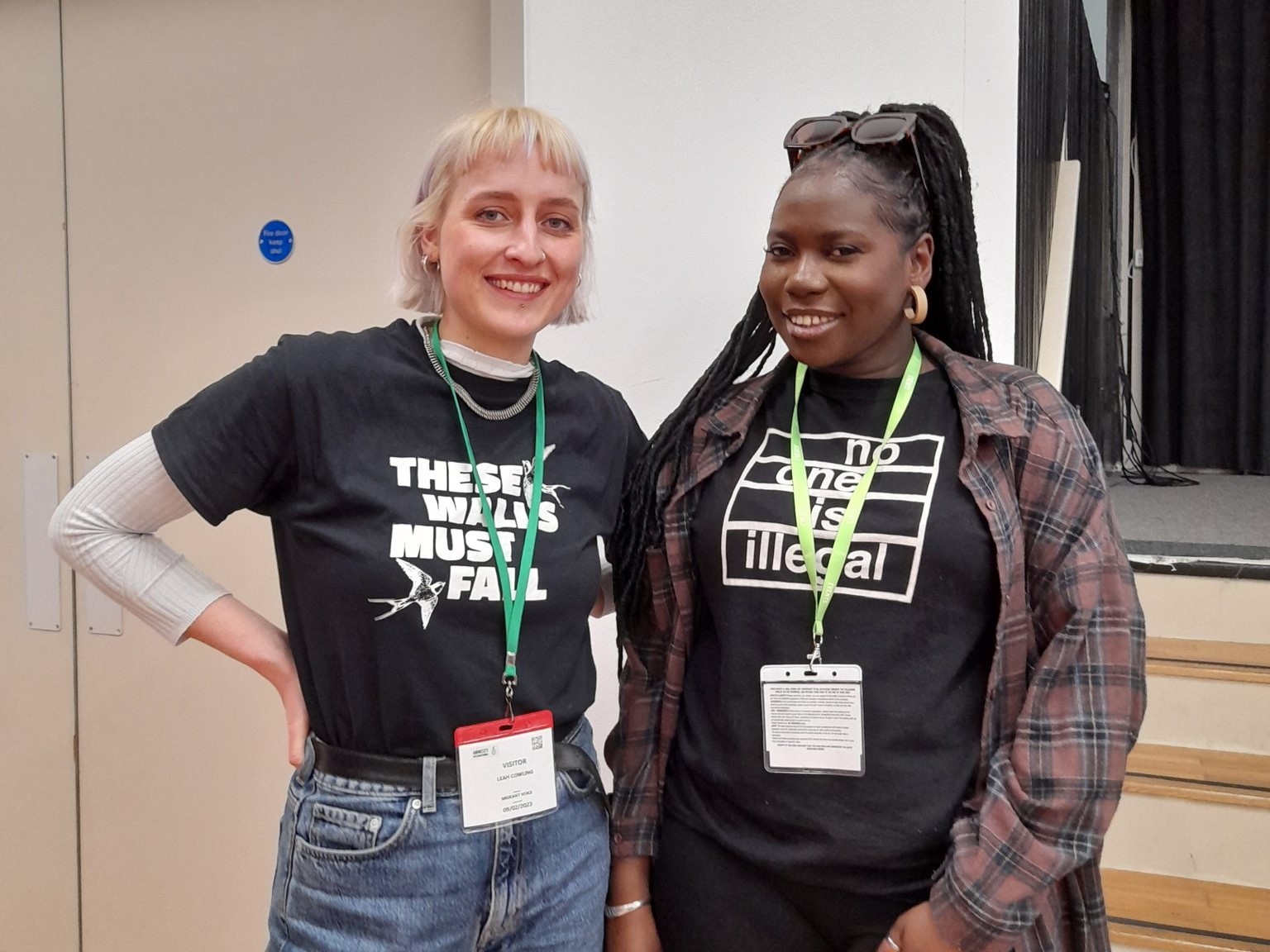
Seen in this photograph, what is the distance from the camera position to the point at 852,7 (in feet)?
5.21

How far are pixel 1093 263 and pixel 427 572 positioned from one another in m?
5.13

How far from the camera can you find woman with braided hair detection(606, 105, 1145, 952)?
102 centimetres

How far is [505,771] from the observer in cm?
108

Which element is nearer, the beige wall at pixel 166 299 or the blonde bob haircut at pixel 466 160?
the blonde bob haircut at pixel 466 160

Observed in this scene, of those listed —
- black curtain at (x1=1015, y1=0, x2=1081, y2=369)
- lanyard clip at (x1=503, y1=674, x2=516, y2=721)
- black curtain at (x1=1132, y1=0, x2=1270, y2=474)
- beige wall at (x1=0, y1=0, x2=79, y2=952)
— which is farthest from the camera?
black curtain at (x1=1132, y1=0, x2=1270, y2=474)

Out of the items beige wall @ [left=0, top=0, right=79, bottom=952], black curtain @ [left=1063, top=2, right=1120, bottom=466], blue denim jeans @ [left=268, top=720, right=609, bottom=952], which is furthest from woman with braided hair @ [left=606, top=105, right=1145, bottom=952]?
black curtain @ [left=1063, top=2, right=1120, bottom=466]

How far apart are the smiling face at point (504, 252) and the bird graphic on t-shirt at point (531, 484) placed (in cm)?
12

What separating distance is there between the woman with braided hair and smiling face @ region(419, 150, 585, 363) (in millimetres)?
258

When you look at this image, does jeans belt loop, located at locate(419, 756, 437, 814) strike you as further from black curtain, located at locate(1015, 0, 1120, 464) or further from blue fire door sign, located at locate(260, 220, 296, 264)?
blue fire door sign, located at locate(260, 220, 296, 264)

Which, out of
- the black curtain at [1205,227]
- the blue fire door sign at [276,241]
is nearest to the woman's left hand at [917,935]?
Answer: the blue fire door sign at [276,241]

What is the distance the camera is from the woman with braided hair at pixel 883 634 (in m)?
1.02

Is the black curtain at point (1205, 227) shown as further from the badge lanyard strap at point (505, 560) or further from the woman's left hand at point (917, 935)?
the badge lanyard strap at point (505, 560)

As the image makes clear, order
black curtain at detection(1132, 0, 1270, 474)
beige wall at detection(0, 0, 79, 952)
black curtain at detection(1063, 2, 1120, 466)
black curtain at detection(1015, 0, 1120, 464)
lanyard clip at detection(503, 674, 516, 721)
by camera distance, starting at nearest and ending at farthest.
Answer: lanyard clip at detection(503, 674, 516, 721), black curtain at detection(1015, 0, 1120, 464), beige wall at detection(0, 0, 79, 952), black curtain at detection(1063, 2, 1120, 466), black curtain at detection(1132, 0, 1270, 474)

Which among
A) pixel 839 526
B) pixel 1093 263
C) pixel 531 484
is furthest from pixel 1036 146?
pixel 1093 263
